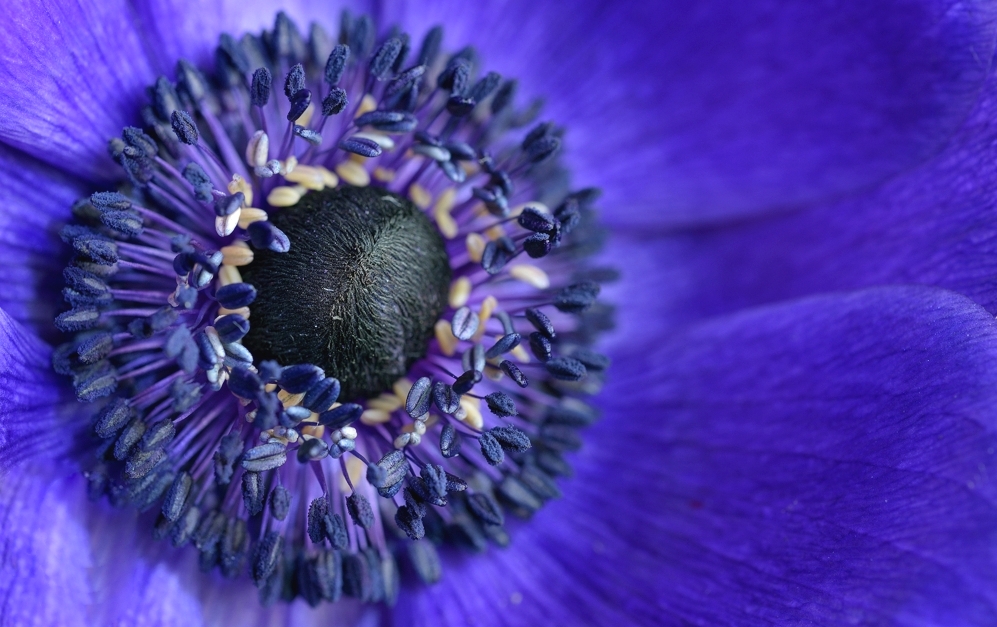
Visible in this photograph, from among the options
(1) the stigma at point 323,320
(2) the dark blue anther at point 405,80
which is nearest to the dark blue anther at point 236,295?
(1) the stigma at point 323,320

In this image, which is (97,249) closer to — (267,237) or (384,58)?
(267,237)

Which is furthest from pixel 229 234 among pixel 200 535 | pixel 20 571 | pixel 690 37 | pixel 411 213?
pixel 690 37

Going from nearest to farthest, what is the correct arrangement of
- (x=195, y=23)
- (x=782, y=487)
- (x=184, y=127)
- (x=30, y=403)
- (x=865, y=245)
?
1. (x=30, y=403)
2. (x=184, y=127)
3. (x=782, y=487)
4. (x=195, y=23)
5. (x=865, y=245)

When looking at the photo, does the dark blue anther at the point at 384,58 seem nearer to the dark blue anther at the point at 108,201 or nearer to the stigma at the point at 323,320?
the stigma at the point at 323,320

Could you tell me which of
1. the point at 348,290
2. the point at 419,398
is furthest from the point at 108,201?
the point at 419,398

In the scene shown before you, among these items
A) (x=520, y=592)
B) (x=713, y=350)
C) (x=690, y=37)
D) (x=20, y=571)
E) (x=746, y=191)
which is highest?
(x=690, y=37)

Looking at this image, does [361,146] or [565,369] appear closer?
[361,146]

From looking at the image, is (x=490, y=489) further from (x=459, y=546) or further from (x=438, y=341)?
(x=438, y=341)

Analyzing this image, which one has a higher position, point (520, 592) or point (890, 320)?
point (890, 320)
